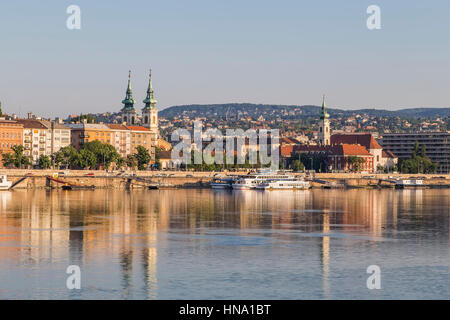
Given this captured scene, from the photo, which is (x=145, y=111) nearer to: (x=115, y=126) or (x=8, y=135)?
(x=115, y=126)

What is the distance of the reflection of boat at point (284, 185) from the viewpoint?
11356 cm

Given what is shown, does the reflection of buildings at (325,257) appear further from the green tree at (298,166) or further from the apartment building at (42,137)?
the green tree at (298,166)

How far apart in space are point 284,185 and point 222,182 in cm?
877

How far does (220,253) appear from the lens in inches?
1455

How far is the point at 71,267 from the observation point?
106 ft

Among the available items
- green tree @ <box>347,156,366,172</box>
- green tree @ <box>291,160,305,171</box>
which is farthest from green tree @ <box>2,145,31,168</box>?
green tree @ <box>347,156,366,172</box>

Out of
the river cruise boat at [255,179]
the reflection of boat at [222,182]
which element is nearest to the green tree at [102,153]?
the reflection of boat at [222,182]

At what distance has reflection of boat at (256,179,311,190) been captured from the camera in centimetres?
11356

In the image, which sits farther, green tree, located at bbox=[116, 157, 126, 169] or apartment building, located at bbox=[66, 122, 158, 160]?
apartment building, located at bbox=[66, 122, 158, 160]

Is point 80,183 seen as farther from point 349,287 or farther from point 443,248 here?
point 349,287

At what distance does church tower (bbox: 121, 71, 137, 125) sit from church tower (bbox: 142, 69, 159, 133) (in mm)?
3153

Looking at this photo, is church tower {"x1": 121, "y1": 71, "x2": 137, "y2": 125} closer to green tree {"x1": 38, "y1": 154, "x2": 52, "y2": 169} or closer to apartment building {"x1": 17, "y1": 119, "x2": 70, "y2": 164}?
apartment building {"x1": 17, "y1": 119, "x2": 70, "y2": 164}

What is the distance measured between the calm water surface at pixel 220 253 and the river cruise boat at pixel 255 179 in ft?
170

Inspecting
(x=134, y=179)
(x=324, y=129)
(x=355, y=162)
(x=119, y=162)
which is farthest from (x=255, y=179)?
(x=324, y=129)
